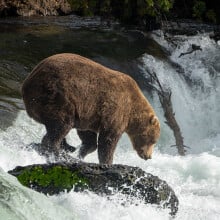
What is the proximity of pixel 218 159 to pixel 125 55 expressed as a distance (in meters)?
5.07

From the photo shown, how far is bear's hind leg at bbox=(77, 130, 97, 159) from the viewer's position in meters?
9.62

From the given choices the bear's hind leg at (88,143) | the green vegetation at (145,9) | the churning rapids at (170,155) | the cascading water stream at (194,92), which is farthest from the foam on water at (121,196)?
the green vegetation at (145,9)

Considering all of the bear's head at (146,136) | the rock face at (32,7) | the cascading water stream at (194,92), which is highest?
the bear's head at (146,136)

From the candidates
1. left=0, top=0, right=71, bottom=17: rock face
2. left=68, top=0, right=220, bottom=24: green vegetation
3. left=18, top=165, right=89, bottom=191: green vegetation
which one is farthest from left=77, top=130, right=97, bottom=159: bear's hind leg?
left=0, top=0, right=71, bottom=17: rock face

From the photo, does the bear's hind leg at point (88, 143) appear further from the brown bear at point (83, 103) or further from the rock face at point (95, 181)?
the rock face at point (95, 181)

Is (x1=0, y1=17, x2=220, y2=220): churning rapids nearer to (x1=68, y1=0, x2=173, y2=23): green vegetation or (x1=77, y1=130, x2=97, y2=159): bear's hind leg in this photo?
(x1=77, y1=130, x2=97, y2=159): bear's hind leg

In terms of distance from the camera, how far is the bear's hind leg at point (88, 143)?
9.62 metres

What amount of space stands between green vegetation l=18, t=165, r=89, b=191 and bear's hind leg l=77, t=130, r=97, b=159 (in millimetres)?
2455

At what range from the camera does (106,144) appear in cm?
923

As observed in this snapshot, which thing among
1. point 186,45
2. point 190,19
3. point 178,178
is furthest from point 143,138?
point 190,19

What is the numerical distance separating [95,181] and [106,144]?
209 centimetres

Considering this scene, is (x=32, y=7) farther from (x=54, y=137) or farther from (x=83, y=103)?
(x=54, y=137)

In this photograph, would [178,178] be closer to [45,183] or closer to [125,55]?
[45,183]

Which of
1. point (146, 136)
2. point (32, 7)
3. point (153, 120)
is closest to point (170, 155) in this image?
point (146, 136)
